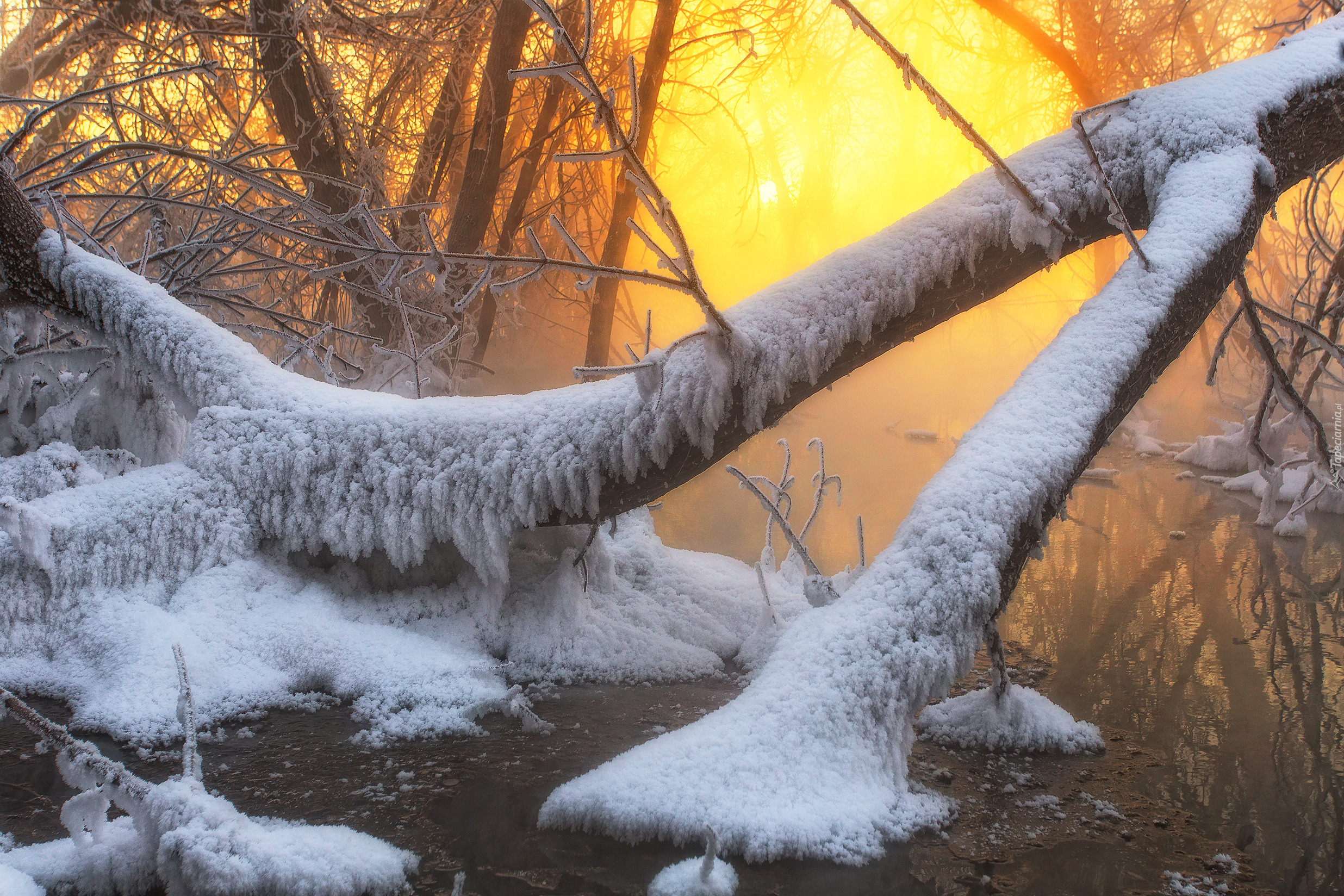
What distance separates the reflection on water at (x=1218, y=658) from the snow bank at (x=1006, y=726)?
0.59 ft

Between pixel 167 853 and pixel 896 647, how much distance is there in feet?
4.19

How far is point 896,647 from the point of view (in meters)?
Result: 1.57

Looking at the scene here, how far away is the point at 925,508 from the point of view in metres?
1.72

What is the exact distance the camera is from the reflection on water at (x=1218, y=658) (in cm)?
170

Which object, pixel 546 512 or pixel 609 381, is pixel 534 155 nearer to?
pixel 609 381

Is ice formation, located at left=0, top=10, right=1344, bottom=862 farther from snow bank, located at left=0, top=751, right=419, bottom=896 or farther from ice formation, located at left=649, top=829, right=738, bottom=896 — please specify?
snow bank, located at left=0, top=751, right=419, bottom=896

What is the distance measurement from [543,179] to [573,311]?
2.35m

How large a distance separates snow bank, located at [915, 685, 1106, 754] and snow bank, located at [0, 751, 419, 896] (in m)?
Answer: 1.33

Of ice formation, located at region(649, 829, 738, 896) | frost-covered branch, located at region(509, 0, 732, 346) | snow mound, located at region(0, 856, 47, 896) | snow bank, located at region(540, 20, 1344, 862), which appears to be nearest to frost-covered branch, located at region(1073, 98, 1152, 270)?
snow bank, located at region(540, 20, 1344, 862)

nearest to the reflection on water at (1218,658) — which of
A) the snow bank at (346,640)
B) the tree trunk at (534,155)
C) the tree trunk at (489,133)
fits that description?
the snow bank at (346,640)

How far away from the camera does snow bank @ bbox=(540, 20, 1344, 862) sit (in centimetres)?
143

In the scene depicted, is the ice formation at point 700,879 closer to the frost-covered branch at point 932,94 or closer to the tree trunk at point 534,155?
the frost-covered branch at point 932,94

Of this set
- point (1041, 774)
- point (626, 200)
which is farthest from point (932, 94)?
point (626, 200)

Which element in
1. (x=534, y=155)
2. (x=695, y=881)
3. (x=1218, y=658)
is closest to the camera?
(x=695, y=881)
